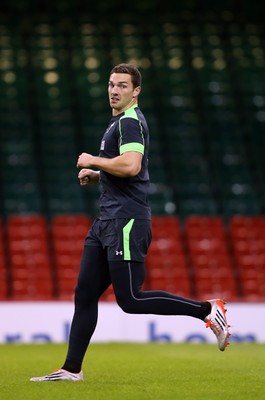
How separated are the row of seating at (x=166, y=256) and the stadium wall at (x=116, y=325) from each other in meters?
2.33

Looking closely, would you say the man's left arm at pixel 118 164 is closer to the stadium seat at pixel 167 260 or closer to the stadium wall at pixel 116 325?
the stadium wall at pixel 116 325

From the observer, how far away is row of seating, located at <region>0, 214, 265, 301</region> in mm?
14758

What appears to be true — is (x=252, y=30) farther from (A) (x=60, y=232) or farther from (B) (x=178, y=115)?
(A) (x=60, y=232)

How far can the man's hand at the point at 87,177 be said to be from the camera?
18.4 ft

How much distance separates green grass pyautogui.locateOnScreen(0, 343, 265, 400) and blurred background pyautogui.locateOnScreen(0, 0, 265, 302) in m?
5.35

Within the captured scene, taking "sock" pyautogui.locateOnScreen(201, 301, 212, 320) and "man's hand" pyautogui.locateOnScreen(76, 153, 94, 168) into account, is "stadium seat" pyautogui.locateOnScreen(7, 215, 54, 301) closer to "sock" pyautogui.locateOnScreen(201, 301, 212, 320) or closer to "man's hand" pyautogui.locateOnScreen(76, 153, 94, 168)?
"sock" pyautogui.locateOnScreen(201, 301, 212, 320)

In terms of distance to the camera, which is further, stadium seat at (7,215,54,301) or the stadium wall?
stadium seat at (7,215,54,301)

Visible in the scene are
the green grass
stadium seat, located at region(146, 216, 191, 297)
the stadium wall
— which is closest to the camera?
the green grass

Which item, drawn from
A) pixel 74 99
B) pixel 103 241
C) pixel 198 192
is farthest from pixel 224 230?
pixel 103 241

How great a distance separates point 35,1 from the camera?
750 inches

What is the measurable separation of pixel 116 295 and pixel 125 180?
65 centimetres

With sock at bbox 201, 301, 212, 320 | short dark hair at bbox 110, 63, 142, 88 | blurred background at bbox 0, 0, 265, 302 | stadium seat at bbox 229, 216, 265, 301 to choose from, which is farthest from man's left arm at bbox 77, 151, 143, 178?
stadium seat at bbox 229, 216, 265, 301

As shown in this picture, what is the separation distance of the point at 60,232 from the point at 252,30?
682 cm

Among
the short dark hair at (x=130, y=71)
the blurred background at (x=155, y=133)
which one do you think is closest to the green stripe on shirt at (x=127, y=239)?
the short dark hair at (x=130, y=71)
